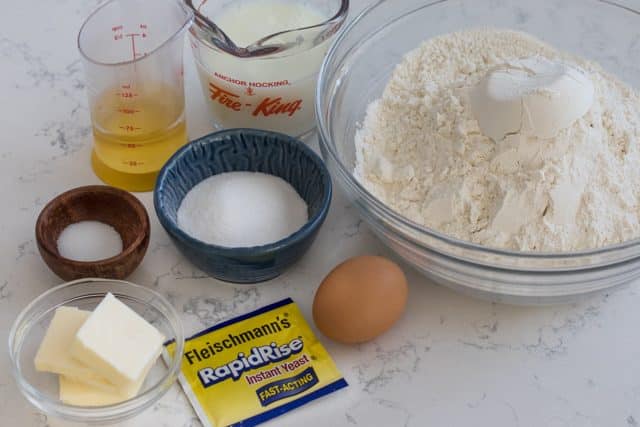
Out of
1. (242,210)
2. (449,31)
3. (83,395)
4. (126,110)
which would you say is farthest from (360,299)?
(449,31)

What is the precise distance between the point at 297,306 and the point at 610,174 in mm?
466

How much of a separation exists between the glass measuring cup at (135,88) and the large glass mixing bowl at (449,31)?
24cm

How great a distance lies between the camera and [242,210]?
4.06ft

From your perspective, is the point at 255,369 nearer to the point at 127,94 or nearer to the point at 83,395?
the point at 83,395

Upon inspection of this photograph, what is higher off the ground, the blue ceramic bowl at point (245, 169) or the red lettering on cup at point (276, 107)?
the red lettering on cup at point (276, 107)

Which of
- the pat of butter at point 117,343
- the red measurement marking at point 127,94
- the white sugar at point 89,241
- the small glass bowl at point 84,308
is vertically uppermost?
the red measurement marking at point 127,94

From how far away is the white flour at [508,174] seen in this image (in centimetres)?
113

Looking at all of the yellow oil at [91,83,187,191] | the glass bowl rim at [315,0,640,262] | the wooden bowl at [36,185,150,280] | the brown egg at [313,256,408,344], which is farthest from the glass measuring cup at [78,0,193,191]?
the brown egg at [313,256,408,344]

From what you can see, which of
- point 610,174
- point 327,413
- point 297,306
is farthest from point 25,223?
point 610,174

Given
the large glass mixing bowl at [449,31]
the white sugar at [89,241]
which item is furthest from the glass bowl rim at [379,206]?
the white sugar at [89,241]

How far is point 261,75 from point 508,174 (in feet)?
1.37

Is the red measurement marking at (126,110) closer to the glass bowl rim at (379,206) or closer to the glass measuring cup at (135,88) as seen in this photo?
the glass measuring cup at (135,88)

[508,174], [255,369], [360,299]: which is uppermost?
[508,174]

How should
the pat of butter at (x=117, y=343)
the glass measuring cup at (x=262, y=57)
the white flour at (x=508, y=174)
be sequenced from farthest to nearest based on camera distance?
the glass measuring cup at (x=262, y=57), the white flour at (x=508, y=174), the pat of butter at (x=117, y=343)
